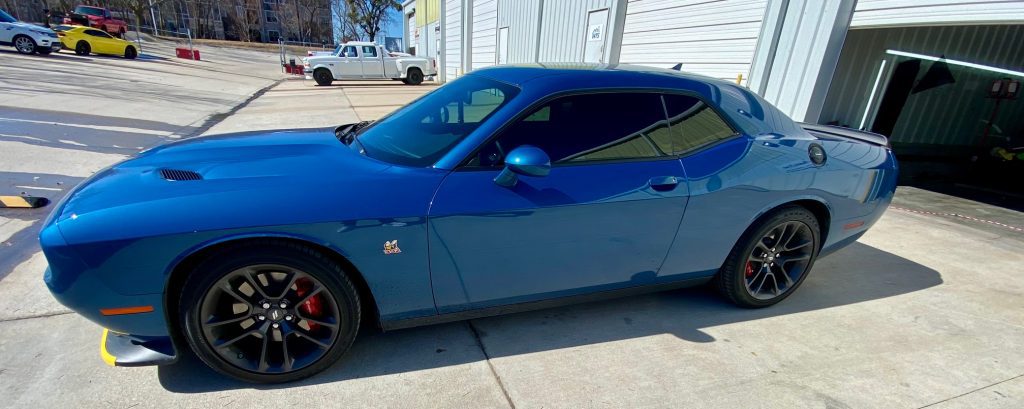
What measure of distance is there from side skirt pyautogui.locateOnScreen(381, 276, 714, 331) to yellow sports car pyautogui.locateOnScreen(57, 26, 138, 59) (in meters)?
28.7

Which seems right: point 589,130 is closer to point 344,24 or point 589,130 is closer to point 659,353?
point 659,353

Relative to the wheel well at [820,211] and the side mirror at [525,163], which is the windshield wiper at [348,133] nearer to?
the side mirror at [525,163]

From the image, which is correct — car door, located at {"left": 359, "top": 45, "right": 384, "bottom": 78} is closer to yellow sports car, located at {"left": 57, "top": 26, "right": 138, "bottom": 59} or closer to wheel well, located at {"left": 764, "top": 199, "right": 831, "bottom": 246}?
yellow sports car, located at {"left": 57, "top": 26, "right": 138, "bottom": 59}

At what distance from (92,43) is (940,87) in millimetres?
32089

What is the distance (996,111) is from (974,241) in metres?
6.86

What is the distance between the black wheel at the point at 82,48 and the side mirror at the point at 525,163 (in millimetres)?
29284

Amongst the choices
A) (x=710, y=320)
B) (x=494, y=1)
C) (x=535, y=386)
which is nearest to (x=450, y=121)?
(x=535, y=386)

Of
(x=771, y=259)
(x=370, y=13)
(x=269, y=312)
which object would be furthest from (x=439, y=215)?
(x=370, y=13)

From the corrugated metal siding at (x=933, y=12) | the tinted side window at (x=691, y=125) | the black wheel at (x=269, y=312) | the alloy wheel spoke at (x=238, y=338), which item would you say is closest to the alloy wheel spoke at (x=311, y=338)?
the black wheel at (x=269, y=312)

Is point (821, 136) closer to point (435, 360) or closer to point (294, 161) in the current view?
point (435, 360)

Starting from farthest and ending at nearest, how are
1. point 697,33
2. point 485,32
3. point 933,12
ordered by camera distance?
1. point 485,32
2. point 697,33
3. point 933,12

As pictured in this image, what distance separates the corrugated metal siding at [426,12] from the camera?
2624cm

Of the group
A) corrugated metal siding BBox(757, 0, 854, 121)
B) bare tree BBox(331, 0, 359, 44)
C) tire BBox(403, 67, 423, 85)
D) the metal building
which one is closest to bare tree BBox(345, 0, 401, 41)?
bare tree BBox(331, 0, 359, 44)

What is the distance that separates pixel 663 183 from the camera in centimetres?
232
